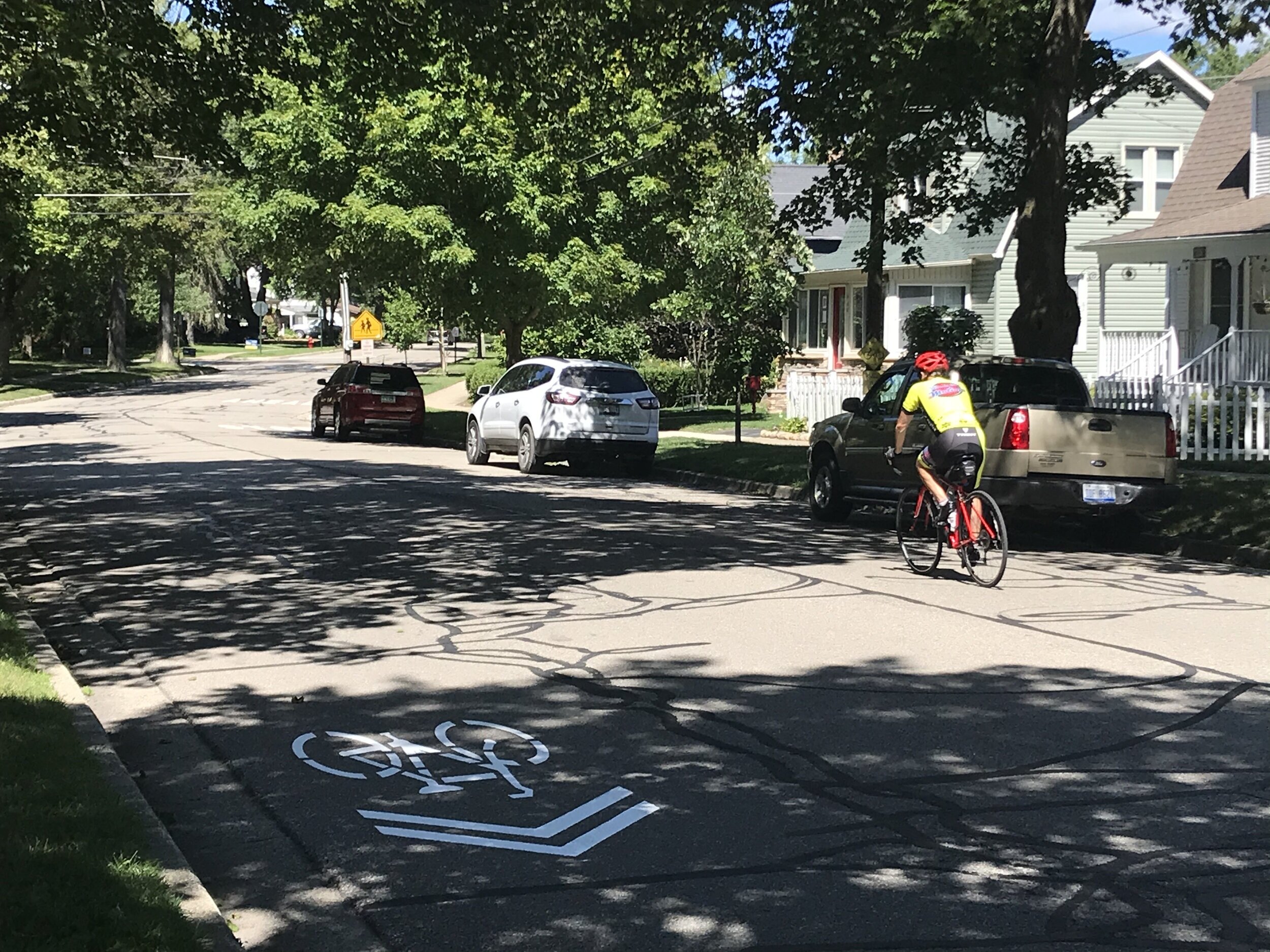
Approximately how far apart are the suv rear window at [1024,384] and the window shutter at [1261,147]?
15004mm

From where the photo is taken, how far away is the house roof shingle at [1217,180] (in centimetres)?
2800

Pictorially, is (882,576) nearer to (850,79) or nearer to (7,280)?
(850,79)

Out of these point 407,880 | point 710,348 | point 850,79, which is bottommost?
point 407,880

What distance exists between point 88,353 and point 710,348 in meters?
54.3

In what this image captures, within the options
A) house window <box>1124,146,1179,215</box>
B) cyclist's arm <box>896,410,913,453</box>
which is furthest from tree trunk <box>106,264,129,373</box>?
cyclist's arm <box>896,410,913,453</box>

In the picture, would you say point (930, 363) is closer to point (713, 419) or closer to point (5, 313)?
point (713, 419)

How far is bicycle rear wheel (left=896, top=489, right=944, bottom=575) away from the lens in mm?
13086

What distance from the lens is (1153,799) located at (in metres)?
6.30

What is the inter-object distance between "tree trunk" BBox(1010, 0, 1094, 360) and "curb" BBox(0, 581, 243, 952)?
1270 cm

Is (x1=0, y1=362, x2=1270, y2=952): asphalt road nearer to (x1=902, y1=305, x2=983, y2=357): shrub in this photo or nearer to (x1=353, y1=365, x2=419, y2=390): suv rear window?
(x1=902, y1=305, x2=983, y2=357): shrub

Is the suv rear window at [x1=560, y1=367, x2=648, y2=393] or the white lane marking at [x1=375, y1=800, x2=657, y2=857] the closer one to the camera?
the white lane marking at [x1=375, y1=800, x2=657, y2=857]

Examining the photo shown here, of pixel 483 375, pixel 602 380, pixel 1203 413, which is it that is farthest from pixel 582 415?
pixel 483 375

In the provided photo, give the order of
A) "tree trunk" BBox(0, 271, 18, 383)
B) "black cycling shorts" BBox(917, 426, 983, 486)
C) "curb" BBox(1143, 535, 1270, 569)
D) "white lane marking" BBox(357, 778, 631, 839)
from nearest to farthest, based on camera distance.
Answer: "white lane marking" BBox(357, 778, 631, 839) < "black cycling shorts" BBox(917, 426, 983, 486) < "curb" BBox(1143, 535, 1270, 569) < "tree trunk" BBox(0, 271, 18, 383)

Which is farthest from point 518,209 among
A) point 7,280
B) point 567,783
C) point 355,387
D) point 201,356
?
point 201,356
